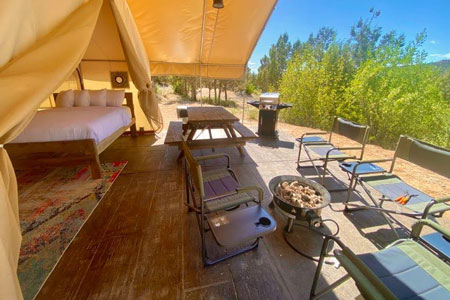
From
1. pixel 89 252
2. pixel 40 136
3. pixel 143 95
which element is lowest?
pixel 89 252

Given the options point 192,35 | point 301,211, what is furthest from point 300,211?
point 192,35

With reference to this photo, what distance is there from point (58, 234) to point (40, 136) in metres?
1.57

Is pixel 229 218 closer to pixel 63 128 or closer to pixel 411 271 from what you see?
pixel 411 271

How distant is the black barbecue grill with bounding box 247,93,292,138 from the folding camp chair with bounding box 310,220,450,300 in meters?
3.76

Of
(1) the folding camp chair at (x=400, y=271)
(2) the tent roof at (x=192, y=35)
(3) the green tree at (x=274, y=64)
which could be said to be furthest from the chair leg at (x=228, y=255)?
(3) the green tree at (x=274, y=64)

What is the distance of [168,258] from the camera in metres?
1.56

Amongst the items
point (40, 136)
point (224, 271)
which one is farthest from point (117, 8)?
point (224, 271)

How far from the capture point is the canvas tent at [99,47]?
1025 millimetres

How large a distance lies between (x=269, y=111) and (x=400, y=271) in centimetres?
409

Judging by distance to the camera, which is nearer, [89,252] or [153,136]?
[89,252]

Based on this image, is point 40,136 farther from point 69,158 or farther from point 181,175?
point 181,175

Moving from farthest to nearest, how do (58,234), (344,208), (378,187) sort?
(344,208) < (378,187) < (58,234)

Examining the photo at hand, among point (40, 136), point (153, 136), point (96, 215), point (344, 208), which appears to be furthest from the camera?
point (153, 136)

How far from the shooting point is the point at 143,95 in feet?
13.0
